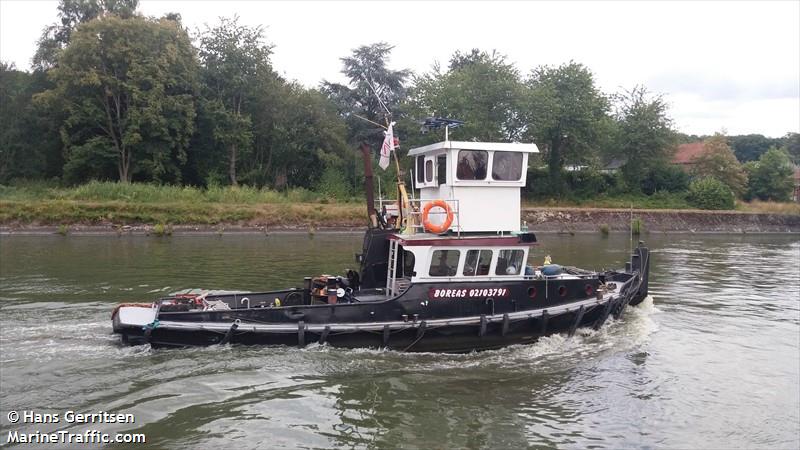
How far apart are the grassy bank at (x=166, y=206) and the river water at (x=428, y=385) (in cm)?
1897

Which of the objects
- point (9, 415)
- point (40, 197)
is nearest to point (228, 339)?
point (9, 415)

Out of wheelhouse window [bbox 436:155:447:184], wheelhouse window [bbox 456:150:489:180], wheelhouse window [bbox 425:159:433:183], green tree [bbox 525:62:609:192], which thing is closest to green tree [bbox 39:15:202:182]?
green tree [bbox 525:62:609:192]

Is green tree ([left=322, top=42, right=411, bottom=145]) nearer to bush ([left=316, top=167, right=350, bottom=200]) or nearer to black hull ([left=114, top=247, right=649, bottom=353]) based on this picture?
bush ([left=316, top=167, right=350, bottom=200])

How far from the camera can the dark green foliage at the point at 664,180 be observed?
2094 inches

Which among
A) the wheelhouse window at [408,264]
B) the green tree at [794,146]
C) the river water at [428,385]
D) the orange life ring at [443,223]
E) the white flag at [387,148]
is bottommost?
the river water at [428,385]

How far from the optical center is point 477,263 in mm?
12688

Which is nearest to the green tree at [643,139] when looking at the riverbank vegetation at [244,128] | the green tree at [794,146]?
the riverbank vegetation at [244,128]

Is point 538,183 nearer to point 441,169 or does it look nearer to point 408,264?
point 441,169

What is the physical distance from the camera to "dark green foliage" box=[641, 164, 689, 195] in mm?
53188

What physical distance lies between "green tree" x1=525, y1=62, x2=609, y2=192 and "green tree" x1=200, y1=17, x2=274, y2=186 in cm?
2138

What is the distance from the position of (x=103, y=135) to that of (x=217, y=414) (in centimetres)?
4041

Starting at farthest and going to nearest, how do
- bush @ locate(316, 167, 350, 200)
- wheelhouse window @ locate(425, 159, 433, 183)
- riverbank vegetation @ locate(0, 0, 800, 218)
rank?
bush @ locate(316, 167, 350, 200) < riverbank vegetation @ locate(0, 0, 800, 218) < wheelhouse window @ locate(425, 159, 433, 183)

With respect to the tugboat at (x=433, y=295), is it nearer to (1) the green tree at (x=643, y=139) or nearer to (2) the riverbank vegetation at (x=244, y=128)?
(2) the riverbank vegetation at (x=244, y=128)

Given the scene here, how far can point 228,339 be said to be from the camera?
11898mm
